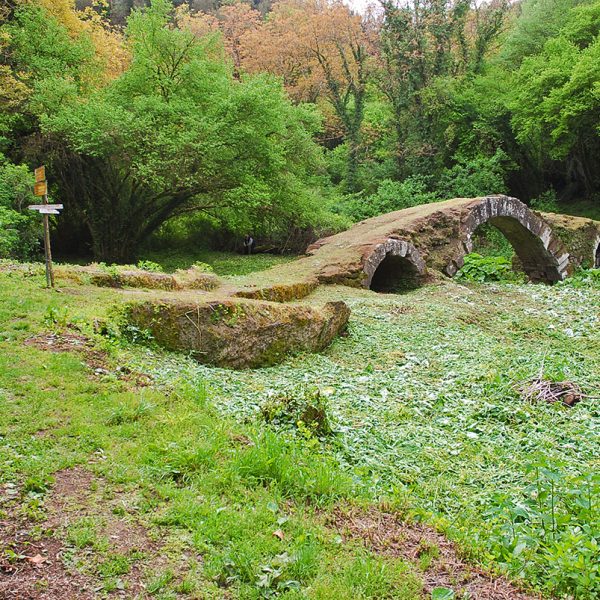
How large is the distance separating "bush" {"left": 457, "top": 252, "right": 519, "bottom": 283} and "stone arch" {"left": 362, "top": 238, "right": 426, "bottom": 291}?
2.10m

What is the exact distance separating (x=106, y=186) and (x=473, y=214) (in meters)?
12.5

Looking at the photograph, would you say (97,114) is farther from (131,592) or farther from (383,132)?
(383,132)

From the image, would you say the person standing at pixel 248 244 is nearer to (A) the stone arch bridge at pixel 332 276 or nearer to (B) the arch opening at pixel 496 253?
(A) the stone arch bridge at pixel 332 276

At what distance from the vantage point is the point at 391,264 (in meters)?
15.8

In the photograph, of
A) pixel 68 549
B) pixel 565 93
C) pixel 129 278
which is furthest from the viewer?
pixel 565 93

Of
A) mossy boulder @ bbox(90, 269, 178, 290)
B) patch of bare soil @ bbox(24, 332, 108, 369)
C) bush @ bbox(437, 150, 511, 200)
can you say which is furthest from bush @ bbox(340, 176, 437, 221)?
patch of bare soil @ bbox(24, 332, 108, 369)

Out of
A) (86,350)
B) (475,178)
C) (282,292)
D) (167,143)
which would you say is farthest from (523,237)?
(86,350)

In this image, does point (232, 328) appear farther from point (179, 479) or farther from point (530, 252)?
point (530, 252)

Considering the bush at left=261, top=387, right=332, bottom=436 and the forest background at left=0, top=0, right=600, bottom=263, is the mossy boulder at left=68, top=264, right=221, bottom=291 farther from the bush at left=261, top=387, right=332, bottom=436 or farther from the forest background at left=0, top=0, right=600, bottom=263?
the forest background at left=0, top=0, right=600, bottom=263

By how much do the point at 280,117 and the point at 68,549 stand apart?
54.6 feet

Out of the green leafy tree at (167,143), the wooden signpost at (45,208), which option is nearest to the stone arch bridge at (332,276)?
the wooden signpost at (45,208)

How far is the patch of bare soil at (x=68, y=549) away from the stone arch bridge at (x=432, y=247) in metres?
7.31

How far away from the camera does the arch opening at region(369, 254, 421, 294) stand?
14.9 metres

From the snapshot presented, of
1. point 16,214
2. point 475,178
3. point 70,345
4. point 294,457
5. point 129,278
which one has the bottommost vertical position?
point 294,457
